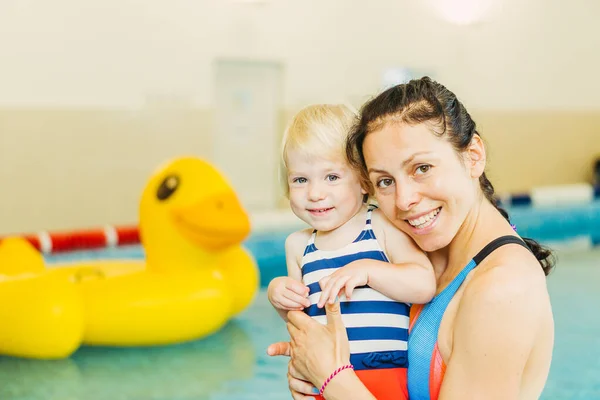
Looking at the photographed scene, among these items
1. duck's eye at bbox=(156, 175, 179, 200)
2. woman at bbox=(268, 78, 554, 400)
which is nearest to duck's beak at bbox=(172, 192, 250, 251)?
duck's eye at bbox=(156, 175, 179, 200)

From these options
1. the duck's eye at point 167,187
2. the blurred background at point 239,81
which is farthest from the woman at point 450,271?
the blurred background at point 239,81

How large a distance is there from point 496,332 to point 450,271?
0.31 meters

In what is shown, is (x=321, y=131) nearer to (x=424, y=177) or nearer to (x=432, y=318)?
(x=424, y=177)

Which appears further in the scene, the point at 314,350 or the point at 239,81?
the point at 239,81

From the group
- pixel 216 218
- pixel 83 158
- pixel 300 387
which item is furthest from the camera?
pixel 83 158

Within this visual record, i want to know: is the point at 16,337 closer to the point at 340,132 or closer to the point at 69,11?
the point at 340,132

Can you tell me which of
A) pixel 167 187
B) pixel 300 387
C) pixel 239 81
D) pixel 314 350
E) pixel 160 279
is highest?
pixel 314 350

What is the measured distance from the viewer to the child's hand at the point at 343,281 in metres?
1.73

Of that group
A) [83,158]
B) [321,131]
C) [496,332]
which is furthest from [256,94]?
[496,332]

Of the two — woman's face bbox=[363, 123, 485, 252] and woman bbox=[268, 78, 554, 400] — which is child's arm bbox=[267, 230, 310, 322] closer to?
woman bbox=[268, 78, 554, 400]

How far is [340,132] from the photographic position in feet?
6.22

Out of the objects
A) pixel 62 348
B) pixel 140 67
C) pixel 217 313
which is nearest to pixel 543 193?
pixel 140 67

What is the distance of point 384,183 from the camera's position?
1687 millimetres

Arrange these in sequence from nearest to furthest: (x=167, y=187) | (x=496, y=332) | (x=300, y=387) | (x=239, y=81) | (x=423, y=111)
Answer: (x=496, y=332) → (x=423, y=111) → (x=300, y=387) → (x=167, y=187) → (x=239, y=81)
